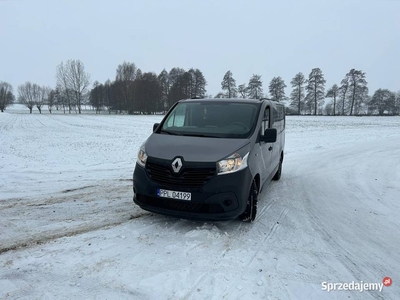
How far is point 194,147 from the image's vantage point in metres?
4.09

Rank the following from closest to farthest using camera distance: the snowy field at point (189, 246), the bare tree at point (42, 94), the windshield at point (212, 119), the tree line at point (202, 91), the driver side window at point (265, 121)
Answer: the snowy field at point (189, 246) < the windshield at point (212, 119) < the driver side window at point (265, 121) < the tree line at point (202, 91) < the bare tree at point (42, 94)

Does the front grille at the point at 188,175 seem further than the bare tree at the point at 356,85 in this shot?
No

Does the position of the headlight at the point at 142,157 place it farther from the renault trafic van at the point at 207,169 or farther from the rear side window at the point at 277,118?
the rear side window at the point at 277,118

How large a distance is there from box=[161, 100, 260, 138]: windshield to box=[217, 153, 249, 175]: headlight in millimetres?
625

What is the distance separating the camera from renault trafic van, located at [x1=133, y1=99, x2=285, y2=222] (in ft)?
12.4

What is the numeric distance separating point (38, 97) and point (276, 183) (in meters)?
120

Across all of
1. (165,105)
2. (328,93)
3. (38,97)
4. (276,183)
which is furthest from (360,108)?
(38,97)

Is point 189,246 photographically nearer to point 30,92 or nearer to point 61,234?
point 61,234

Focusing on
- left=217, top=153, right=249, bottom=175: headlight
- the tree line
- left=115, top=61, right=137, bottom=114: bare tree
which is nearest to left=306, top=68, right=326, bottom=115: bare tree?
the tree line

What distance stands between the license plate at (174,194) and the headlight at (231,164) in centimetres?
56

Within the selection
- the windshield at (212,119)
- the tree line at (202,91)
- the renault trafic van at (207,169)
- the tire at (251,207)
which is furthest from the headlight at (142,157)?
the tree line at (202,91)

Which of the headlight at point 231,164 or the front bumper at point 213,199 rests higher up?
the headlight at point 231,164

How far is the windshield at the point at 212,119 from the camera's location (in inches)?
183

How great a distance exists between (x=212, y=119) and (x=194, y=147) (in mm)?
1121
